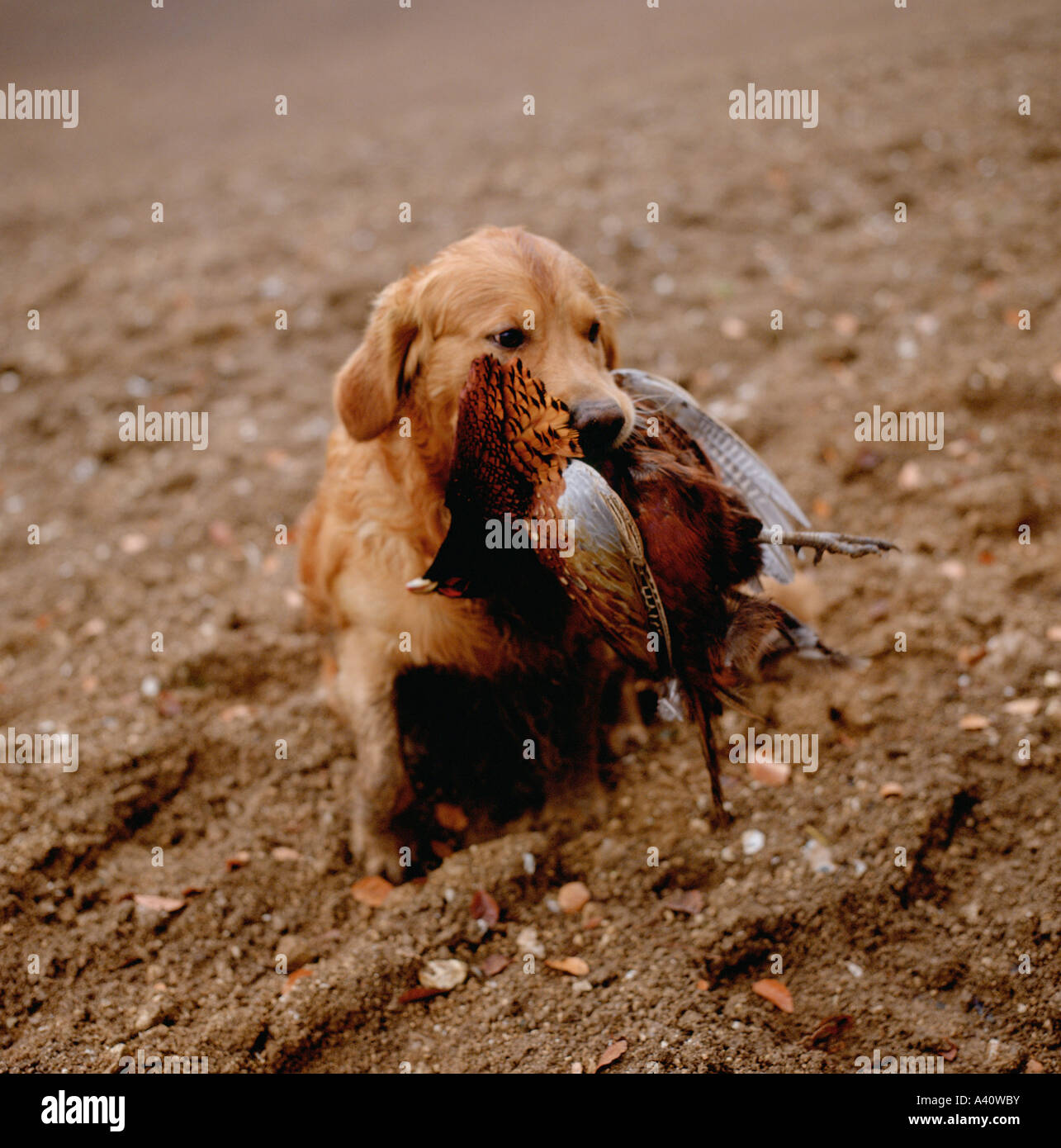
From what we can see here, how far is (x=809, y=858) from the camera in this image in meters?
3.04

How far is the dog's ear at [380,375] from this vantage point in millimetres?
2939

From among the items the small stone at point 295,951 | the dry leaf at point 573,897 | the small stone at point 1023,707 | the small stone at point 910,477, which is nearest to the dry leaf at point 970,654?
the small stone at point 1023,707

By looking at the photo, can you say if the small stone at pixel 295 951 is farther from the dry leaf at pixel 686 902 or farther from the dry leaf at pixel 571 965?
the dry leaf at pixel 686 902

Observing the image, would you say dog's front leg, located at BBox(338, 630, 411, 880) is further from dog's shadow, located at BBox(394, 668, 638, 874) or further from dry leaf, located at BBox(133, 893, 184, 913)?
dry leaf, located at BBox(133, 893, 184, 913)

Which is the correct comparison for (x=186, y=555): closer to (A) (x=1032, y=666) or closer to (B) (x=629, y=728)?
(B) (x=629, y=728)

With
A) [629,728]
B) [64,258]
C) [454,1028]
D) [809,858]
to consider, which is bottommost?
[454,1028]

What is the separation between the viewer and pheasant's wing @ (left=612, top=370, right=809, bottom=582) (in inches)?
114

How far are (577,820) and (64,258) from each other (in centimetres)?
614

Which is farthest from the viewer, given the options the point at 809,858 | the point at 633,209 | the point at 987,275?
the point at 633,209

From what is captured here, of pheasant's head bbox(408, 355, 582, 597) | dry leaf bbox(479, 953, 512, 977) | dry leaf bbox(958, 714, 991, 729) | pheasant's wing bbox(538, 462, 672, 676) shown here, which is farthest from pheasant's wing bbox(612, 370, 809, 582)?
dry leaf bbox(479, 953, 512, 977)

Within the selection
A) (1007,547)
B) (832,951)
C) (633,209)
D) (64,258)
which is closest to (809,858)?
(832,951)

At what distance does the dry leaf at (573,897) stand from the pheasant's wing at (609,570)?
3.28 feet

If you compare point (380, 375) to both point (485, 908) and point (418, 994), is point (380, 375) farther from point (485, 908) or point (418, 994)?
point (418, 994)

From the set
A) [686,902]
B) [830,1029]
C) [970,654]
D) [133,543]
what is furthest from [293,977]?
[970,654]
